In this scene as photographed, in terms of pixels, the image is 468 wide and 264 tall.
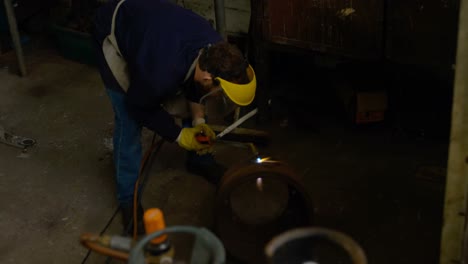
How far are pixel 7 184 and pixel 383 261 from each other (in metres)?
2.21

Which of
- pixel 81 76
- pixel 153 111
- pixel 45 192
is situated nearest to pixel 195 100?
pixel 153 111

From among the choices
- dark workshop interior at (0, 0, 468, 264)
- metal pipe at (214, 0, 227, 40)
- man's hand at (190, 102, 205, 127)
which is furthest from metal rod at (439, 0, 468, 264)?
metal pipe at (214, 0, 227, 40)

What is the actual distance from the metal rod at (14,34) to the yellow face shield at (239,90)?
270cm

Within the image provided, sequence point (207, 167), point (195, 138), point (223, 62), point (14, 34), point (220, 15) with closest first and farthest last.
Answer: point (223, 62) < point (195, 138) < point (207, 167) < point (220, 15) < point (14, 34)

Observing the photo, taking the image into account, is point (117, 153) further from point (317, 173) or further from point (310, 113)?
point (310, 113)

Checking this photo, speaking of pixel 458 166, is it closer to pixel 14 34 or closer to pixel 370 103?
pixel 370 103

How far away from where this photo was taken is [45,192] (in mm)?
3545

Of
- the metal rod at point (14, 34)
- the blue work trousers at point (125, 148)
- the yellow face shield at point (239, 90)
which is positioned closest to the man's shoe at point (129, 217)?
the blue work trousers at point (125, 148)

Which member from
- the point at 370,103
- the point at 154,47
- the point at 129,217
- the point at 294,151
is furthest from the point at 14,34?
the point at 370,103

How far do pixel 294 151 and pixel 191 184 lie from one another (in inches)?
26.6

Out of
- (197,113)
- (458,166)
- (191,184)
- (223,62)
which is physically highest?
(223,62)

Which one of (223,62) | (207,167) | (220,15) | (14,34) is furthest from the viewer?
(14,34)

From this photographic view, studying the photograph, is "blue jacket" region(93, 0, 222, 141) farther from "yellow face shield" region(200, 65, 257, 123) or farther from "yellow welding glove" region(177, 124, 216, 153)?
"yellow face shield" region(200, 65, 257, 123)

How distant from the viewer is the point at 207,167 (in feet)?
11.4
